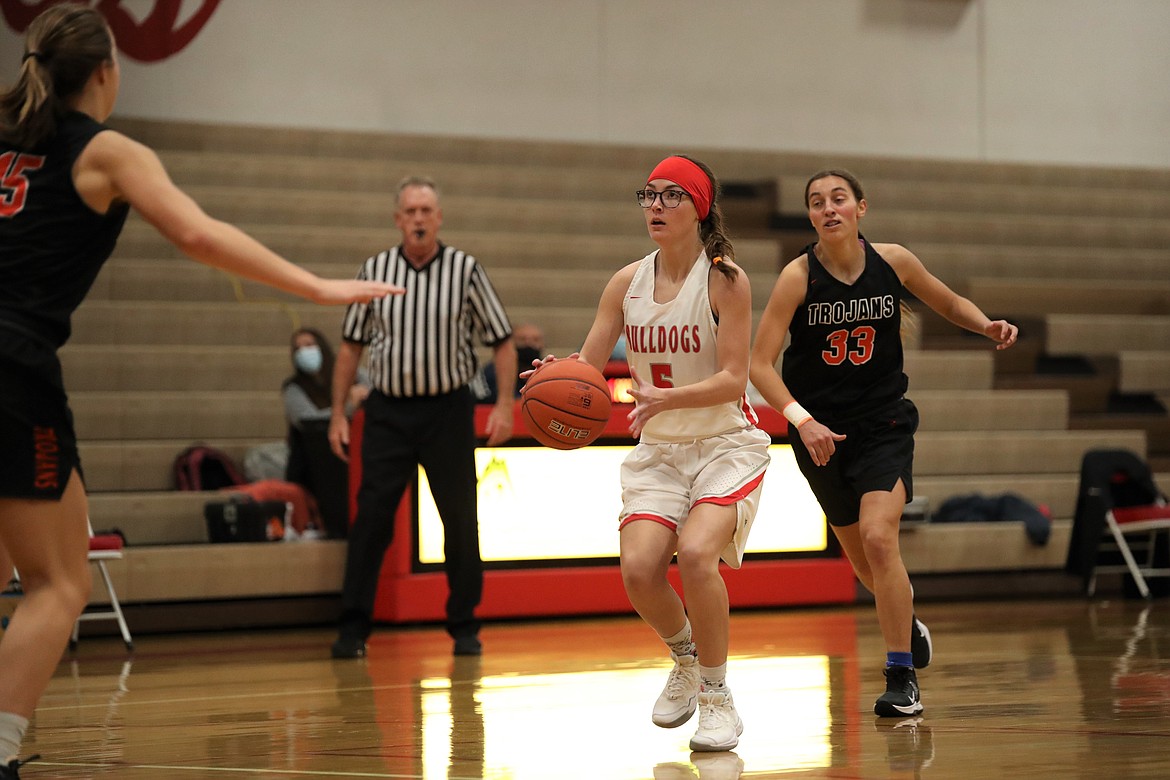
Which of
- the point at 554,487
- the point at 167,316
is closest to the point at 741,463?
the point at 554,487

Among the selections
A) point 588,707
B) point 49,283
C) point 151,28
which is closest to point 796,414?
point 588,707

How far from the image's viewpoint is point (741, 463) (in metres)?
3.96

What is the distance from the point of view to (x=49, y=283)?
2949 mm

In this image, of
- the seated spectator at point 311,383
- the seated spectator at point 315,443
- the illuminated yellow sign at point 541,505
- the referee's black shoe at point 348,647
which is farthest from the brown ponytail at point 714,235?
the seated spectator at point 311,383

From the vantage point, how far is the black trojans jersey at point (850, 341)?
454 centimetres

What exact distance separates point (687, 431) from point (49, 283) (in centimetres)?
172

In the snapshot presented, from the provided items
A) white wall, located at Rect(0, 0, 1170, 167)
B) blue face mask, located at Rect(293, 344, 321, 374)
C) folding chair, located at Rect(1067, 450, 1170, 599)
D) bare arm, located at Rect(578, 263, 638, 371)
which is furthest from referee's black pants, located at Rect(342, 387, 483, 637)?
white wall, located at Rect(0, 0, 1170, 167)

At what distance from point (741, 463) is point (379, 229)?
269 inches

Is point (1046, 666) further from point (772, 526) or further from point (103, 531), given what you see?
point (103, 531)

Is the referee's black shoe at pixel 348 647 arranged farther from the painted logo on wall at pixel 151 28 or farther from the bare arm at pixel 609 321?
the painted logo on wall at pixel 151 28

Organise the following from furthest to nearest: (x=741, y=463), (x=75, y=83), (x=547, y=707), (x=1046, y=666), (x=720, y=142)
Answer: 1. (x=720, y=142)
2. (x=1046, y=666)
3. (x=547, y=707)
4. (x=741, y=463)
5. (x=75, y=83)

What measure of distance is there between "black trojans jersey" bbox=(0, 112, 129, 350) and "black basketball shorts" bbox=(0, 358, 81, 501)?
0.09 metres

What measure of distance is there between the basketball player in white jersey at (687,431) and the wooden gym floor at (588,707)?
294 mm

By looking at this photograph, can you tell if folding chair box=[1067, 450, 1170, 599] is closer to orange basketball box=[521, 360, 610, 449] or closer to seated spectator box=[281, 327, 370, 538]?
seated spectator box=[281, 327, 370, 538]
